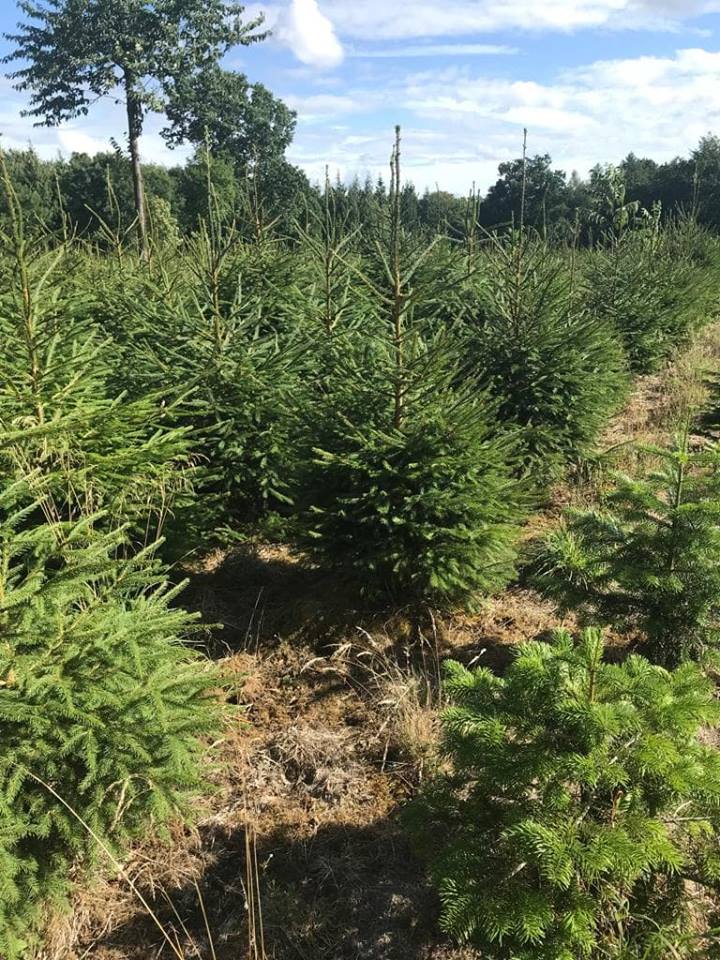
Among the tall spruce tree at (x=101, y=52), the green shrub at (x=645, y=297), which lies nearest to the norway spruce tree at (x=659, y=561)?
the green shrub at (x=645, y=297)

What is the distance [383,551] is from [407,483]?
0.44 metres

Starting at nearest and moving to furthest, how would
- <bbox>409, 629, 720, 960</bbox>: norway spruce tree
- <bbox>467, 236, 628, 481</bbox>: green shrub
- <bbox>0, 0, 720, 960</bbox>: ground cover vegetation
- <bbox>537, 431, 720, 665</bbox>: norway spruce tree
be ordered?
<bbox>409, 629, 720, 960</bbox>: norway spruce tree < <bbox>0, 0, 720, 960</bbox>: ground cover vegetation < <bbox>537, 431, 720, 665</bbox>: norway spruce tree < <bbox>467, 236, 628, 481</bbox>: green shrub

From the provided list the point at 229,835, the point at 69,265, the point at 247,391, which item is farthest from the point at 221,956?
the point at 69,265

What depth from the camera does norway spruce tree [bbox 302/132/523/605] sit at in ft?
13.7

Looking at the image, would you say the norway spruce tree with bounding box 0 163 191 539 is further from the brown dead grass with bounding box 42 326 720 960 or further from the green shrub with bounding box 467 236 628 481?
the green shrub with bounding box 467 236 628 481

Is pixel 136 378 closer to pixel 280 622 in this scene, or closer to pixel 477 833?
pixel 280 622

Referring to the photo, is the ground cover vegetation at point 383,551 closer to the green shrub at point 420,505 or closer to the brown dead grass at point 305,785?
the green shrub at point 420,505

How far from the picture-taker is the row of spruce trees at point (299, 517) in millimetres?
2182

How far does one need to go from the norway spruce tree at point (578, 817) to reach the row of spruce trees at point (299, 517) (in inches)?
0.5

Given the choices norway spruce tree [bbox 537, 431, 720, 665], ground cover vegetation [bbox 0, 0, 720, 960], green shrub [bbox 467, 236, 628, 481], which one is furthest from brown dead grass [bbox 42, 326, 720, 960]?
green shrub [bbox 467, 236, 628, 481]

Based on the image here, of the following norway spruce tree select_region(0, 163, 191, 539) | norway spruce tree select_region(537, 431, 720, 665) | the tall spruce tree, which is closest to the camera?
norway spruce tree select_region(537, 431, 720, 665)

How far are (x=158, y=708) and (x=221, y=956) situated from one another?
1.02 meters

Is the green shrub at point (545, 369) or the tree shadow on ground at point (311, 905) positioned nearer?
the tree shadow on ground at point (311, 905)

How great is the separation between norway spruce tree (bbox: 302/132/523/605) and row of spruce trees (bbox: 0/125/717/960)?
2cm
